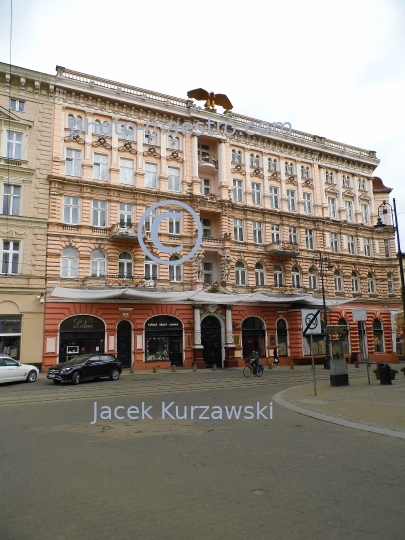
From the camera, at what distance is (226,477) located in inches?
248

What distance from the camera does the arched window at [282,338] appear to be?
3669 cm

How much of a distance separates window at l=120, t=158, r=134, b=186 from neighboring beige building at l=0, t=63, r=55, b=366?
533cm

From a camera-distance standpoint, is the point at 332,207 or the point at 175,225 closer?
the point at 175,225

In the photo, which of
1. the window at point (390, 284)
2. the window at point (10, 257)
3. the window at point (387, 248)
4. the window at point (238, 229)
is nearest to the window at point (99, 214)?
the window at point (10, 257)

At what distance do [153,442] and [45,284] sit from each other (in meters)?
22.0

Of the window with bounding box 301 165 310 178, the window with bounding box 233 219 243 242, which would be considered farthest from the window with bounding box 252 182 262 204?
the window with bounding box 301 165 310 178

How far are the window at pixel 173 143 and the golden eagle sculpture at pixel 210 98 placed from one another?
429cm

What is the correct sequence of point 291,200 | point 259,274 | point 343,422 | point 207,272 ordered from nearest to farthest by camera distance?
point 343,422 < point 207,272 < point 259,274 < point 291,200

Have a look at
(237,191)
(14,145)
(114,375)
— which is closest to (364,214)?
(237,191)

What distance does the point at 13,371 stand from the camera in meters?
20.9

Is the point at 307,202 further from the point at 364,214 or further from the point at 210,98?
the point at 210,98

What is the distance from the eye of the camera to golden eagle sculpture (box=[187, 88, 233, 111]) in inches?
1443

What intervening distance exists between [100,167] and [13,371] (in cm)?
1697

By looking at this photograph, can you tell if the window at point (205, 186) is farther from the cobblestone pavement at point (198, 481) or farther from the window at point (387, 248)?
the cobblestone pavement at point (198, 481)
